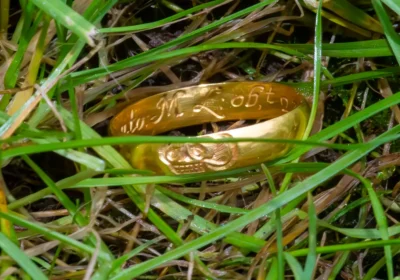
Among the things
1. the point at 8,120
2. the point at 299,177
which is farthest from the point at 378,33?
the point at 8,120

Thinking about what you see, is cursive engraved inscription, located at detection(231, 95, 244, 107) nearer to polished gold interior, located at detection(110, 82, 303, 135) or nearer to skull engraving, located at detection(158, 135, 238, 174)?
polished gold interior, located at detection(110, 82, 303, 135)

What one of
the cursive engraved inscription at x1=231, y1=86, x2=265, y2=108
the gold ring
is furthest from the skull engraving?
the cursive engraved inscription at x1=231, y1=86, x2=265, y2=108

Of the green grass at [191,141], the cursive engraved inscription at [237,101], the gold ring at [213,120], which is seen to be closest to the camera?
the green grass at [191,141]

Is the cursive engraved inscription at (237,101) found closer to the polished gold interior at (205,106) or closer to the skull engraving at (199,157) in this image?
the polished gold interior at (205,106)

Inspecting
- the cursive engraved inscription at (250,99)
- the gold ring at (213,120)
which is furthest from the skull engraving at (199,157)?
the cursive engraved inscription at (250,99)

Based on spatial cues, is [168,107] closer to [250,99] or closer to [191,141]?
[250,99]

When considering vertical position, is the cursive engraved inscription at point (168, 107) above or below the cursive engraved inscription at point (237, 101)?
below

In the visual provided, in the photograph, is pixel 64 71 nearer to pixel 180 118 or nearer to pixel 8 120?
pixel 8 120
